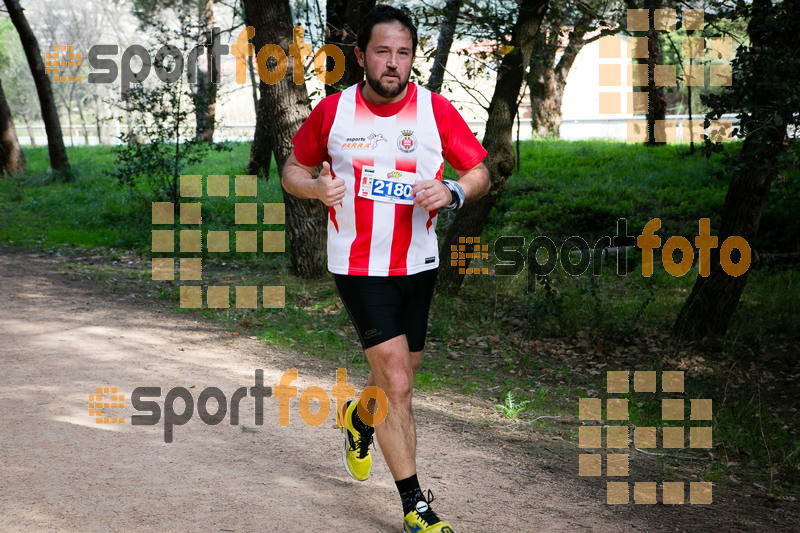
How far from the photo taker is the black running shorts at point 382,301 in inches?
146

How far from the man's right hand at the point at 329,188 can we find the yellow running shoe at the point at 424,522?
1.53 m

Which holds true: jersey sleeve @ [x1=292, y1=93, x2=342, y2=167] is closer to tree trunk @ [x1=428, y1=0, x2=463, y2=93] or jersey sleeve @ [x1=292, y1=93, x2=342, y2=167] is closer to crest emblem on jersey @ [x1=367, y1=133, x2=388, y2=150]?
crest emblem on jersey @ [x1=367, y1=133, x2=388, y2=150]

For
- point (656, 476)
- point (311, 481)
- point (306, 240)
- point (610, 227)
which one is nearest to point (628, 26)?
point (610, 227)

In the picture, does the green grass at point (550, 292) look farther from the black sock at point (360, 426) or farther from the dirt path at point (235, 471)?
the black sock at point (360, 426)

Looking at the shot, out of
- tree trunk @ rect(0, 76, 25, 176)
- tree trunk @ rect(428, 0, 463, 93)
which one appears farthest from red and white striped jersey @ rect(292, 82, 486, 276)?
tree trunk @ rect(0, 76, 25, 176)

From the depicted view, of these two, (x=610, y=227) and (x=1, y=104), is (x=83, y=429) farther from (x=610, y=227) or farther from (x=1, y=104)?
(x=1, y=104)

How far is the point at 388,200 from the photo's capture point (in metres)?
3.68

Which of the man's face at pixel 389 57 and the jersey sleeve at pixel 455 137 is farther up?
the man's face at pixel 389 57

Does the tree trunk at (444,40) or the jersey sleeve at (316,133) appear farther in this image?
the tree trunk at (444,40)

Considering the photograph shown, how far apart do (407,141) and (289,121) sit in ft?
Answer: 23.1

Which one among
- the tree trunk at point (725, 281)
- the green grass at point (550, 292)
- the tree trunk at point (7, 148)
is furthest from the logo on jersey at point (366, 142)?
the tree trunk at point (7, 148)

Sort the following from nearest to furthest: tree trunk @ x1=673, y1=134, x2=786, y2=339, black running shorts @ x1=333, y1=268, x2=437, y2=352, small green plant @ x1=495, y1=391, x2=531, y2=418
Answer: black running shorts @ x1=333, y1=268, x2=437, y2=352 < small green plant @ x1=495, y1=391, x2=531, y2=418 < tree trunk @ x1=673, y1=134, x2=786, y2=339

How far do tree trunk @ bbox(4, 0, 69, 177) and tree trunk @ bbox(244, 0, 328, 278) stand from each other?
11.1m

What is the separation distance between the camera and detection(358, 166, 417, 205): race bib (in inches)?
144
